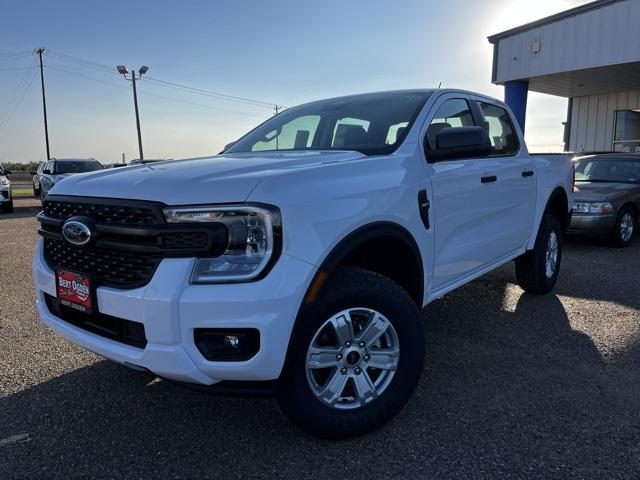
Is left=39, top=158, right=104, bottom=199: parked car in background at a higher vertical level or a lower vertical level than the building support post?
lower

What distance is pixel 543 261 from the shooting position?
4820mm

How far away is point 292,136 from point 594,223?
5.71 m

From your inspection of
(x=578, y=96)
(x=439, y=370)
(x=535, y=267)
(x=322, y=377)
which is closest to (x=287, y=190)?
(x=322, y=377)

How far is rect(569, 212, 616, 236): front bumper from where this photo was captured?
24.8 ft

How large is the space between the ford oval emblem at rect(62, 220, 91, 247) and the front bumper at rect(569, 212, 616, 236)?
23.8 feet

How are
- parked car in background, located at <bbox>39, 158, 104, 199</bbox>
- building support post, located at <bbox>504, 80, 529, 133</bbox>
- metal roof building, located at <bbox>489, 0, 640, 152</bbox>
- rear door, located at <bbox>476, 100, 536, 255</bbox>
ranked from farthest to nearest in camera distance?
1. building support post, located at <bbox>504, 80, 529, 133</bbox>
2. parked car in background, located at <bbox>39, 158, 104, 199</bbox>
3. metal roof building, located at <bbox>489, 0, 640, 152</bbox>
4. rear door, located at <bbox>476, 100, 536, 255</bbox>

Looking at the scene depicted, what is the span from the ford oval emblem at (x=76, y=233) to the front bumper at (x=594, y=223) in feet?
23.8

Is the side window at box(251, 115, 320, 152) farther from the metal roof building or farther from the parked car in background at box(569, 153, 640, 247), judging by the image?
the metal roof building

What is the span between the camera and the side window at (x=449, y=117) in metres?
3.25

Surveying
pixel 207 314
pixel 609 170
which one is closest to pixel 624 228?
pixel 609 170

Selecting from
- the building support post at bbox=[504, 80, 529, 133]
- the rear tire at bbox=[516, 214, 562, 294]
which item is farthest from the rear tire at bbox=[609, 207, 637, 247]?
the building support post at bbox=[504, 80, 529, 133]

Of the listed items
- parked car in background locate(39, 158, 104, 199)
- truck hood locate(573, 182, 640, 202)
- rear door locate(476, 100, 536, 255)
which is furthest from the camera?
parked car in background locate(39, 158, 104, 199)

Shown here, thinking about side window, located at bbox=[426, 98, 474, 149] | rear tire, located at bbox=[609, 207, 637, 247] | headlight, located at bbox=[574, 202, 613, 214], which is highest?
side window, located at bbox=[426, 98, 474, 149]

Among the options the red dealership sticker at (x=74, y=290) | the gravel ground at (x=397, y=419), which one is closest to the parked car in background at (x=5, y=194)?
the gravel ground at (x=397, y=419)
